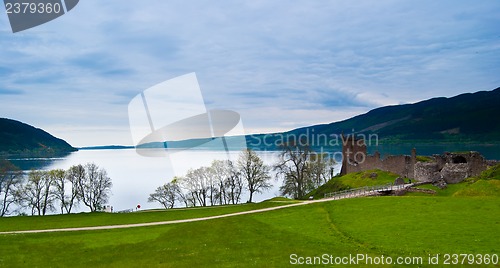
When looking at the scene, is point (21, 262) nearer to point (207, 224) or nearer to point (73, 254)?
point (73, 254)

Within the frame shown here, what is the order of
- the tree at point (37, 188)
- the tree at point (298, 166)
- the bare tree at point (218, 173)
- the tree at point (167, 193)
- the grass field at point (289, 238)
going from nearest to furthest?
the grass field at point (289, 238) → the tree at point (37, 188) → the tree at point (298, 166) → the tree at point (167, 193) → the bare tree at point (218, 173)

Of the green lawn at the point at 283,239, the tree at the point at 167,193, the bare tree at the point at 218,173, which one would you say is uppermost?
the bare tree at the point at 218,173

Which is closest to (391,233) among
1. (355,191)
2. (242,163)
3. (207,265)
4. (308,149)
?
(207,265)

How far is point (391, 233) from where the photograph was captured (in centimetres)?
2478

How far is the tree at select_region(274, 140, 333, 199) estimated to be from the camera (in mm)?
74750

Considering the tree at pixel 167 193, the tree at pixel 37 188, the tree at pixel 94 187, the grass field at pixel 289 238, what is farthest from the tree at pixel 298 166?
the tree at pixel 37 188

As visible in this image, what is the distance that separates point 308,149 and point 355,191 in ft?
76.6

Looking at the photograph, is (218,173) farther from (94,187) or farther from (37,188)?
(37,188)

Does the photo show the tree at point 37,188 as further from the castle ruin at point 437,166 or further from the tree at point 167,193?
the castle ruin at point 437,166

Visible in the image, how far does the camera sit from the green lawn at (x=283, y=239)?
2136 centimetres

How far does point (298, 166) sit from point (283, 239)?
184 feet

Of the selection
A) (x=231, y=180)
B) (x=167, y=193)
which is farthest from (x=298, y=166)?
(x=167, y=193)

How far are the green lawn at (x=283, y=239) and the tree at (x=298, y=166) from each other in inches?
1475

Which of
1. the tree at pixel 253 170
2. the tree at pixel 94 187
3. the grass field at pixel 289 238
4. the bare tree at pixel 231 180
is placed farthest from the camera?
the bare tree at pixel 231 180
